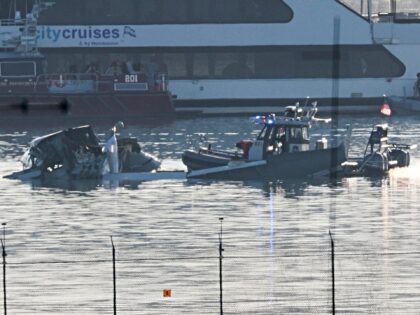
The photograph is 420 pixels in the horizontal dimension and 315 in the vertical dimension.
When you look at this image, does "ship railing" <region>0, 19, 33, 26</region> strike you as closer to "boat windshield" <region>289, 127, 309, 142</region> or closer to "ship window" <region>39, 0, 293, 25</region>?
"ship window" <region>39, 0, 293, 25</region>

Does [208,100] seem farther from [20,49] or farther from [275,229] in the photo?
[275,229]

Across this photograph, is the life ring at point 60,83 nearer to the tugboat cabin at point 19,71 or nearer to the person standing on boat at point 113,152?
the tugboat cabin at point 19,71

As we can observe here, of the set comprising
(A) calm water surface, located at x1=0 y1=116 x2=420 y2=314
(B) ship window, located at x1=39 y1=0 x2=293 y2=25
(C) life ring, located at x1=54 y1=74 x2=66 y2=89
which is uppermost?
(B) ship window, located at x1=39 y1=0 x2=293 y2=25

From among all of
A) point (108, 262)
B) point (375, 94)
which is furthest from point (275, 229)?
point (375, 94)

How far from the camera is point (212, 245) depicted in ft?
124

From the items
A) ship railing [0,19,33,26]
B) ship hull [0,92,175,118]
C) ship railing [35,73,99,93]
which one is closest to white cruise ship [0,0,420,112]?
ship railing [0,19,33,26]

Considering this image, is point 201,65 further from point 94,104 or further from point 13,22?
point 13,22

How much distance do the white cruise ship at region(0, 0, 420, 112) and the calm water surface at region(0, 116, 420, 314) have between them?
25340 mm

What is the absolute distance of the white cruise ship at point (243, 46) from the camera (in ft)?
274

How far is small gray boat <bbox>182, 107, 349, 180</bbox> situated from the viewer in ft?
169

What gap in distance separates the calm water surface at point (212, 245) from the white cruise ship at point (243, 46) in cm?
2534

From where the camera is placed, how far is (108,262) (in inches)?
1382

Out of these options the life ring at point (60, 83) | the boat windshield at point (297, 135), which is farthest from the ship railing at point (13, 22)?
the boat windshield at point (297, 135)

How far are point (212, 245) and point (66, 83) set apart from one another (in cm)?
4274
